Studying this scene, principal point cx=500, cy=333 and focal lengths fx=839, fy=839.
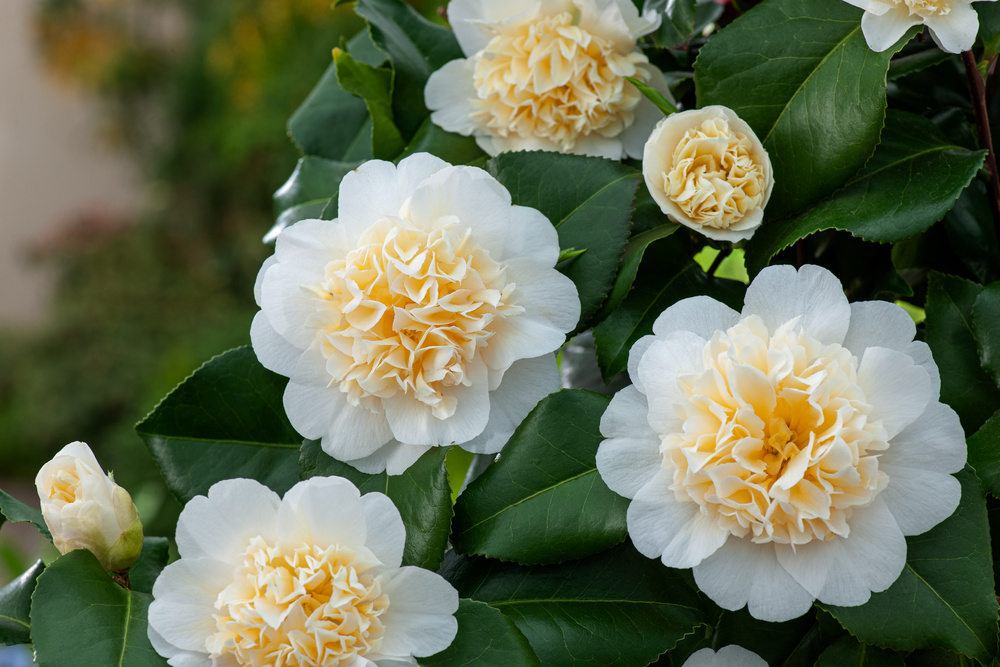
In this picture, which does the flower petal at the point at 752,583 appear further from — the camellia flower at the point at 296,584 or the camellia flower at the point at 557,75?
the camellia flower at the point at 557,75

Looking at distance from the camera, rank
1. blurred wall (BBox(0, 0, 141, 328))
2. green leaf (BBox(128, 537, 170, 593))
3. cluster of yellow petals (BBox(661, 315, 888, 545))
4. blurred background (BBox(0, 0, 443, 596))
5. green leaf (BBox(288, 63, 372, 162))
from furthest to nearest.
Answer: blurred wall (BBox(0, 0, 141, 328))
blurred background (BBox(0, 0, 443, 596))
green leaf (BBox(288, 63, 372, 162))
green leaf (BBox(128, 537, 170, 593))
cluster of yellow petals (BBox(661, 315, 888, 545))

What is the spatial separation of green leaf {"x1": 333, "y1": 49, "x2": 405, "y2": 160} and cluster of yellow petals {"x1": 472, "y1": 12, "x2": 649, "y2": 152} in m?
0.05

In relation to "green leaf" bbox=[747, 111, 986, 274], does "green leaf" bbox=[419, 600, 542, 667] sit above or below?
below

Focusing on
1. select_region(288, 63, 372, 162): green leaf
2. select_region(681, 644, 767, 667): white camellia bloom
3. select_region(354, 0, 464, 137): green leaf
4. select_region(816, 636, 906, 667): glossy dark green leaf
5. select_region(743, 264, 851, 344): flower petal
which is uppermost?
select_region(354, 0, 464, 137): green leaf

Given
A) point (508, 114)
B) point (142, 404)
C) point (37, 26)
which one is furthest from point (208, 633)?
point (37, 26)

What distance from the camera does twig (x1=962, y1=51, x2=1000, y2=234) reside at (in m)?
0.39

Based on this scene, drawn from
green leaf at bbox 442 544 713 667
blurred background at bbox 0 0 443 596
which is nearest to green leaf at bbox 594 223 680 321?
green leaf at bbox 442 544 713 667

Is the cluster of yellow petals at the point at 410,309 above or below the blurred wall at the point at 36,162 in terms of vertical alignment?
above

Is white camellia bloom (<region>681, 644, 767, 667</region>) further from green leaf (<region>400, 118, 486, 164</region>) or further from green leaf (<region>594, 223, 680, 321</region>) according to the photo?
green leaf (<region>400, 118, 486, 164</region>)

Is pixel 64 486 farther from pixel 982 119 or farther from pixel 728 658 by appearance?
pixel 982 119

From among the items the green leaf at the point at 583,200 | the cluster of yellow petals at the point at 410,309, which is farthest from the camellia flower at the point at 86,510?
the green leaf at the point at 583,200

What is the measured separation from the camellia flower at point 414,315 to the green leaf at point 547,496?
0.04 feet

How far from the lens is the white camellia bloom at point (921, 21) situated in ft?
1.11

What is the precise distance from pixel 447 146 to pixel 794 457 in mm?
243
